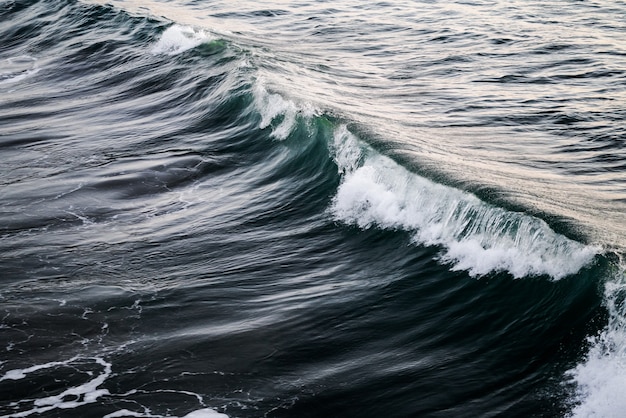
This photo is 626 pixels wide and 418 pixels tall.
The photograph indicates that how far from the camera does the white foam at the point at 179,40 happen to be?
84.7ft

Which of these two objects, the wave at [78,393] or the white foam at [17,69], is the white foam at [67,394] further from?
the white foam at [17,69]

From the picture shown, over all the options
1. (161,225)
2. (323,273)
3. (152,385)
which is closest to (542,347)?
(323,273)

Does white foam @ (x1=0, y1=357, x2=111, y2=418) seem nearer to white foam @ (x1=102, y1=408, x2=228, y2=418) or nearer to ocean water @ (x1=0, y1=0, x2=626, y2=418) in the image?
ocean water @ (x1=0, y1=0, x2=626, y2=418)

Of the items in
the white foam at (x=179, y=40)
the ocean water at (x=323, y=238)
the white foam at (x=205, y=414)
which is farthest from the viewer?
the white foam at (x=179, y=40)

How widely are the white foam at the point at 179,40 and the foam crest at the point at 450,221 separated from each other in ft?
41.2

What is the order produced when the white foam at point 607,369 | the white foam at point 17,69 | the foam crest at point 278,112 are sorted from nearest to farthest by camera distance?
the white foam at point 607,369, the foam crest at point 278,112, the white foam at point 17,69

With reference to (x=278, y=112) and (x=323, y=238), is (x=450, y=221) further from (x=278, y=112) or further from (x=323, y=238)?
(x=278, y=112)

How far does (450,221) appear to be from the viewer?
1117 centimetres

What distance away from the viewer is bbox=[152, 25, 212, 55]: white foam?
2581 cm

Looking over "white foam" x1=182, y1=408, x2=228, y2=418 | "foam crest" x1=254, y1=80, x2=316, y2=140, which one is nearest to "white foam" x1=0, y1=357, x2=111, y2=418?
"white foam" x1=182, y1=408, x2=228, y2=418

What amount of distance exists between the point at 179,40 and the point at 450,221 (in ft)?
57.9

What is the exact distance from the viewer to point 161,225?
12859mm

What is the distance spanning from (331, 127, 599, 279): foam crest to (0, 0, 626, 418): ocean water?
1.3 inches

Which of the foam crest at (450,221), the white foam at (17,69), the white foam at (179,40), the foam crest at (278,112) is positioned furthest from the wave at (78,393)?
the white foam at (179,40)
